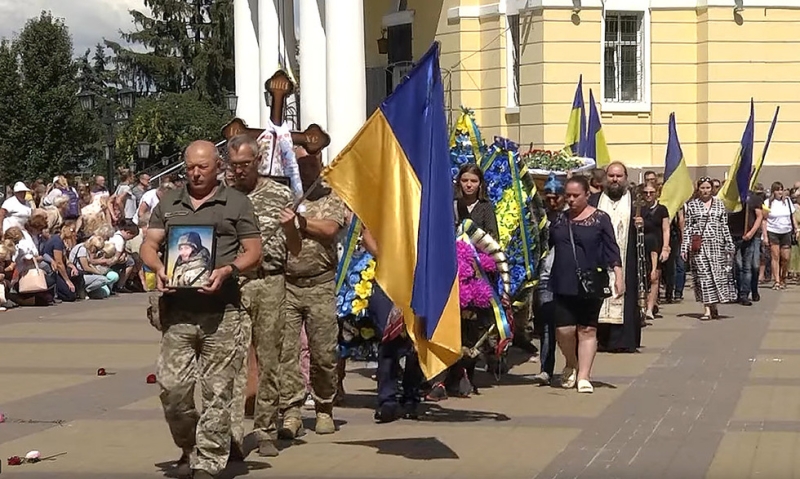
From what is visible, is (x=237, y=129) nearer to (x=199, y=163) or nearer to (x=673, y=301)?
(x=199, y=163)

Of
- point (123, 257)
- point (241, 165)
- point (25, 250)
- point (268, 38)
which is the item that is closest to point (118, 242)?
point (123, 257)

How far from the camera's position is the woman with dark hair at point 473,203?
12.0 metres

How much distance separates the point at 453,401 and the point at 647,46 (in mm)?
18089

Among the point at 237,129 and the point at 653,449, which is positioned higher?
the point at 237,129

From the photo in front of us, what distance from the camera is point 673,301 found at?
71.2 ft

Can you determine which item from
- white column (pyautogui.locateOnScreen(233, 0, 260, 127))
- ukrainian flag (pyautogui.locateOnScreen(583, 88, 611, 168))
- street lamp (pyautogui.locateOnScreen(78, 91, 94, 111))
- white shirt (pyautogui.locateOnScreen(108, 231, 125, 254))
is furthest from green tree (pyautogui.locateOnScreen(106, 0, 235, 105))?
ukrainian flag (pyautogui.locateOnScreen(583, 88, 611, 168))

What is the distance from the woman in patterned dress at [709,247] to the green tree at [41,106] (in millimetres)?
38743

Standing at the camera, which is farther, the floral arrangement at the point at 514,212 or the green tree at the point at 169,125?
the green tree at the point at 169,125

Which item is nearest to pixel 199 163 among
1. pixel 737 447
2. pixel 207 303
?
pixel 207 303

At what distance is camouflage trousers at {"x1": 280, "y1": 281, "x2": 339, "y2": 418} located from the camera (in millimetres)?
9648

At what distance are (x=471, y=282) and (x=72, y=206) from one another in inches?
597

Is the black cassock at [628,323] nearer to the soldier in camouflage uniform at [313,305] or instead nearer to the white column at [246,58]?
the soldier in camouflage uniform at [313,305]

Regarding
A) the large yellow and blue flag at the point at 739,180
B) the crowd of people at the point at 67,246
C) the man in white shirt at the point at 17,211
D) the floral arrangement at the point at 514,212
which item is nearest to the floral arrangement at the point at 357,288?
the floral arrangement at the point at 514,212

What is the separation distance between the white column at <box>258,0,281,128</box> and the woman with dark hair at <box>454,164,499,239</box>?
683 inches
